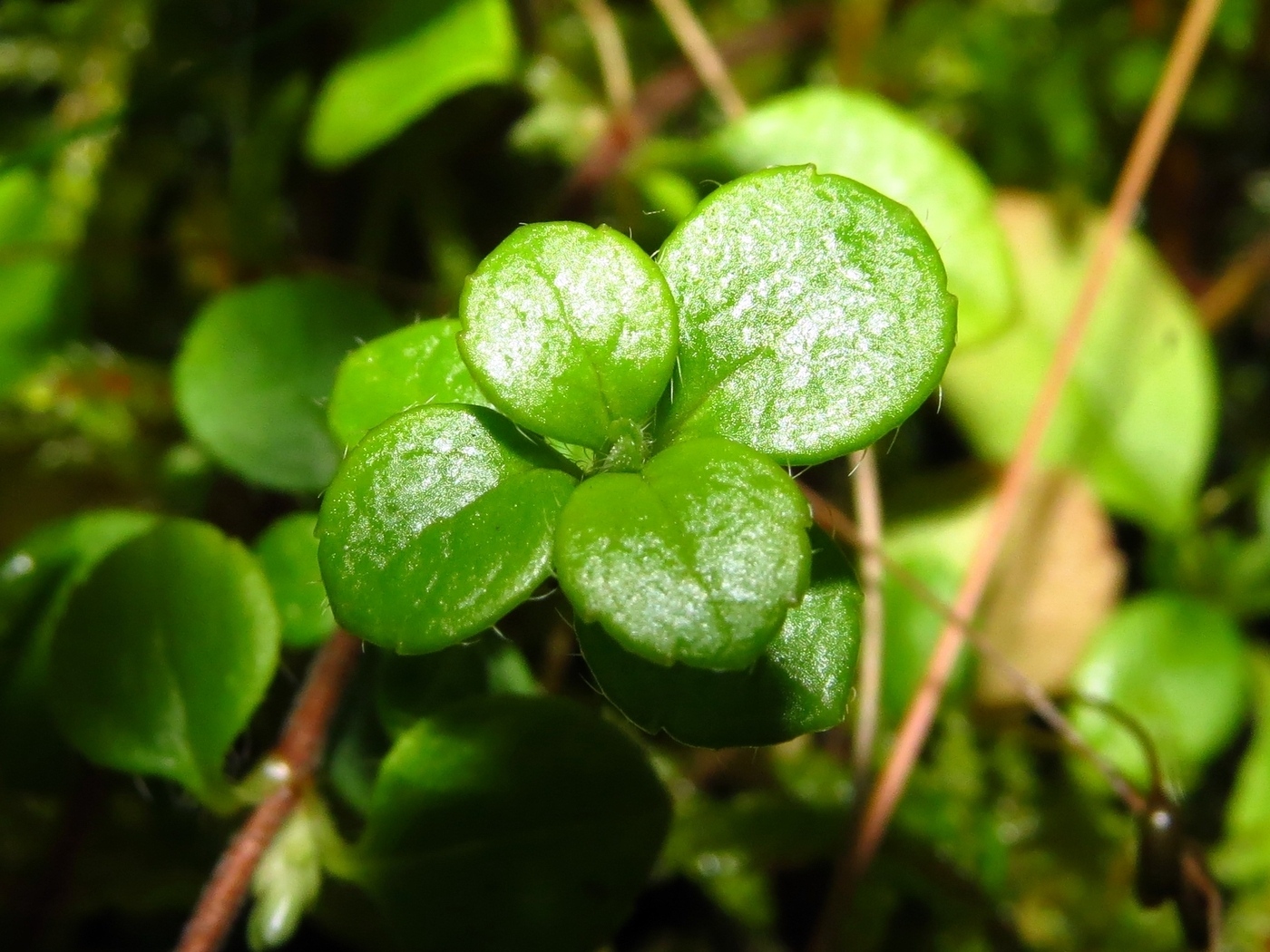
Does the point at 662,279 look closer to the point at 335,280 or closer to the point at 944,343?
the point at 944,343

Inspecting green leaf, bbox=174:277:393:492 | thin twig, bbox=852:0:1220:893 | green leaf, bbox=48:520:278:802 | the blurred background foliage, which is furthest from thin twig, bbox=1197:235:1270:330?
green leaf, bbox=48:520:278:802

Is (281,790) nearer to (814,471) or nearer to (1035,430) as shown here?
(814,471)

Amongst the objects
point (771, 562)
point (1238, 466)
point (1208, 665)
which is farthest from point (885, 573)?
point (771, 562)

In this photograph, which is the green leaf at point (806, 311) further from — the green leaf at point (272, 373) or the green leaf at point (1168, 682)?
the green leaf at point (1168, 682)

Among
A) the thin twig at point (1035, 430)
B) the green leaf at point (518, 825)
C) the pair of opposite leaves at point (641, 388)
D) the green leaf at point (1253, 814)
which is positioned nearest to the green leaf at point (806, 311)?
the pair of opposite leaves at point (641, 388)

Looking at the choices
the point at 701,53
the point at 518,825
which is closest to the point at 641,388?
the point at 518,825
